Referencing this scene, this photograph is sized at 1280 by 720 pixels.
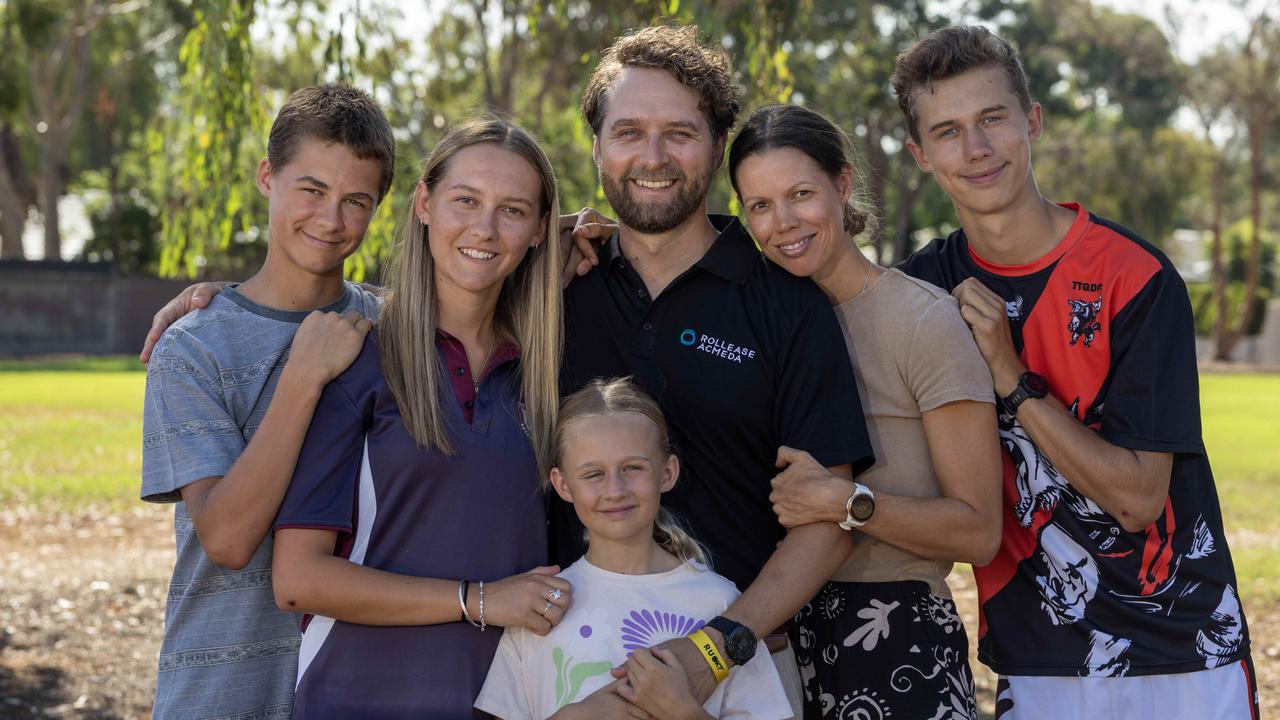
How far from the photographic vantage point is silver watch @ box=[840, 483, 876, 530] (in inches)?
115

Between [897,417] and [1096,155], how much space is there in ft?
143

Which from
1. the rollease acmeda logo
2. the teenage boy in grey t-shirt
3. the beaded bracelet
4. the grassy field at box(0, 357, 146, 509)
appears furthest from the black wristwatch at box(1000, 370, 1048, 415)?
the grassy field at box(0, 357, 146, 509)

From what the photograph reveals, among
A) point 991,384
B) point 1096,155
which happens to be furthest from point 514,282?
point 1096,155

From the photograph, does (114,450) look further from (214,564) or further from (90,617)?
(214,564)

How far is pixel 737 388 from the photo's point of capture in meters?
3.11

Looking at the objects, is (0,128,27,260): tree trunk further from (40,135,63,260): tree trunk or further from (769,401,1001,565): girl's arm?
(769,401,1001,565): girl's arm

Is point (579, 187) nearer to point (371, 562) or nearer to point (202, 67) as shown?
point (202, 67)

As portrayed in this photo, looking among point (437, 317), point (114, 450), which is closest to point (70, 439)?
point (114, 450)

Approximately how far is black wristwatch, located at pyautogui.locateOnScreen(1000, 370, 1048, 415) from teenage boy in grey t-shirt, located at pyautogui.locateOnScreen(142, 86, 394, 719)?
164 cm

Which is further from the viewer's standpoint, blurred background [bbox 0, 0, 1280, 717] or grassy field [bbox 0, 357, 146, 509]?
grassy field [bbox 0, 357, 146, 509]

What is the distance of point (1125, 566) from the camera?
10.7 ft

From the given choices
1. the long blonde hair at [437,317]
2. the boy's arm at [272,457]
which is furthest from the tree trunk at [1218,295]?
the boy's arm at [272,457]

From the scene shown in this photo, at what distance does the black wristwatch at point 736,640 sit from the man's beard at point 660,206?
1077 millimetres

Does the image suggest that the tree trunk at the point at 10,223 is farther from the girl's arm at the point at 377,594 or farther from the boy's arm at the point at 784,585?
the boy's arm at the point at 784,585
